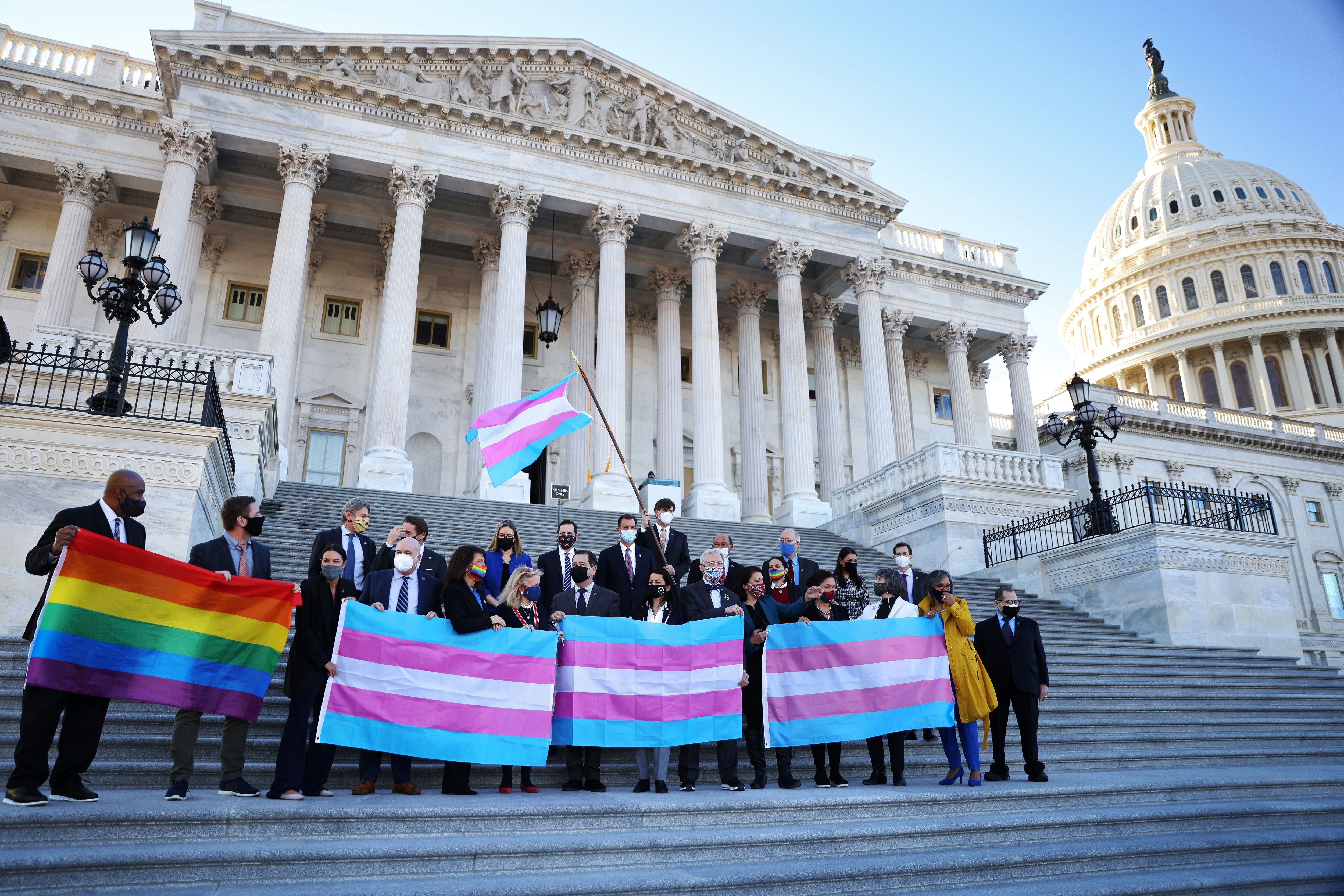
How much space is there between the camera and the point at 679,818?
6.49m

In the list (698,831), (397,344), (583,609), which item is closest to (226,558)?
(583,609)

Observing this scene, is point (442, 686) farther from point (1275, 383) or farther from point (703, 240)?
point (1275, 383)

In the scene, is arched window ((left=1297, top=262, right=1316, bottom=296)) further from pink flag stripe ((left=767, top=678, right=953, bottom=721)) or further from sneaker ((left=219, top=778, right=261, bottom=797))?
sneaker ((left=219, top=778, right=261, bottom=797))

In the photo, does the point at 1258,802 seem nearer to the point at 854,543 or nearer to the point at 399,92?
the point at 854,543

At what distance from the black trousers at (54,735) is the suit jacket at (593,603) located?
366 cm

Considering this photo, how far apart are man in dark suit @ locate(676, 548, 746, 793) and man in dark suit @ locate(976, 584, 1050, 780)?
104 inches

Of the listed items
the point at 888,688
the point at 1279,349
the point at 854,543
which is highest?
the point at 1279,349

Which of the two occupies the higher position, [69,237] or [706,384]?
[69,237]

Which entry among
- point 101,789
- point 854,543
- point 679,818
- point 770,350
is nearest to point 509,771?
point 679,818

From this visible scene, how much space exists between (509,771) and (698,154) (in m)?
24.7

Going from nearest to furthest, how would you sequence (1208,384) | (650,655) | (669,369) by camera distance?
1. (650,655)
2. (669,369)
3. (1208,384)

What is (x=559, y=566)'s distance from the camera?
9.32 m

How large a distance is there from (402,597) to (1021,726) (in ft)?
20.3

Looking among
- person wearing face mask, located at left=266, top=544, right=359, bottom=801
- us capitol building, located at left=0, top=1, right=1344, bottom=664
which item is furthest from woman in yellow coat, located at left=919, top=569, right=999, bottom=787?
us capitol building, located at left=0, top=1, right=1344, bottom=664
